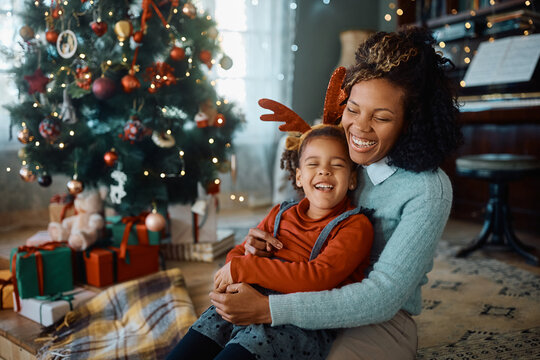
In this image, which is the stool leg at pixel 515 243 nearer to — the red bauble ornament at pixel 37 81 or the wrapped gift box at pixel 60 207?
the wrapped gift box at pixel 60 207

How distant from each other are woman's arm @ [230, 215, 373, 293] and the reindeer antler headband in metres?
0.31

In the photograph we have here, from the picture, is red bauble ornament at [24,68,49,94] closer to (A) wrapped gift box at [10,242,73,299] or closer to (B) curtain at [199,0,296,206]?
(A) wrapped gift box at [10,242,73,299]

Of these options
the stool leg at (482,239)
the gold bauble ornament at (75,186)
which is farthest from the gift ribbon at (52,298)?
the stool leg at (482,239)

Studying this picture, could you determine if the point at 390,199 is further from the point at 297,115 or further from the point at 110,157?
the point at 110,157

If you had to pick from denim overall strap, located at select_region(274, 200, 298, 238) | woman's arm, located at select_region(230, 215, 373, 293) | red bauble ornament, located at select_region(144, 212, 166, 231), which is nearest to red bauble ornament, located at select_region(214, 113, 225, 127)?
red bauble ornament, located at select_region(144, 212, 166, 231)

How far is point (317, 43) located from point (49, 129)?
2.78 meters

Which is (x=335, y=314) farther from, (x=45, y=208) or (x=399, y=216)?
(x=45, y=208)

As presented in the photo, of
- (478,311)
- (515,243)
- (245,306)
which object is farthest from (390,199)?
(515,243)

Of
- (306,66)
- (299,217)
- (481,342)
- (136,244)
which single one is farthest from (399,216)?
(306,66)

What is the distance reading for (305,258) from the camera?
3.34 feet

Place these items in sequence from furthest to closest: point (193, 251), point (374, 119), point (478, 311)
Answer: point (193, 251), point (478, 311), point (374, 119)

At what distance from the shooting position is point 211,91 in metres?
2.39

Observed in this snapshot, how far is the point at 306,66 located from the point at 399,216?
11.1ft

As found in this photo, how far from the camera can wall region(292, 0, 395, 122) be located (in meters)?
4.12
